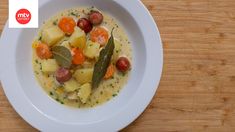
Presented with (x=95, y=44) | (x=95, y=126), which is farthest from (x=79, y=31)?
(x=95, y=126)

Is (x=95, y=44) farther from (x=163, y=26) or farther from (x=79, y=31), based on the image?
(x=163, y=26)

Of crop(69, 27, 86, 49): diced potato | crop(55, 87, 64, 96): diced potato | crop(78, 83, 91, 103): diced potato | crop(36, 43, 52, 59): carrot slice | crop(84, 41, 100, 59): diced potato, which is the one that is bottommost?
crop(55, 87, 64, 96): diced potato

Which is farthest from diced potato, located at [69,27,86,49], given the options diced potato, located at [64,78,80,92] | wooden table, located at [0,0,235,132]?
wooden table, located at [0,0,235,132]

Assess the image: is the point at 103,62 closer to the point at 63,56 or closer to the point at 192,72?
the point at 63,56

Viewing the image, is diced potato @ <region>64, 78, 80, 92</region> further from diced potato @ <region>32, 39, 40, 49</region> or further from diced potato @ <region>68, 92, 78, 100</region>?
diced potato @ <region>32, 39, 40, 49</region>

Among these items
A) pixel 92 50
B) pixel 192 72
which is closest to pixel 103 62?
pixel 92 50
